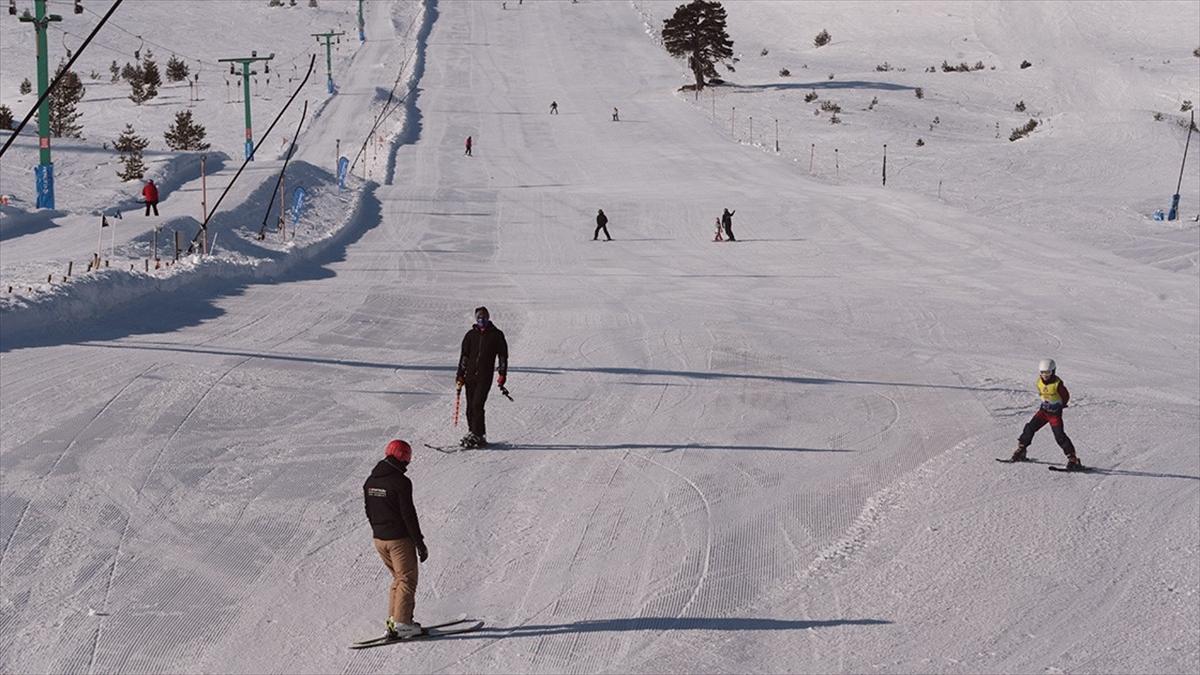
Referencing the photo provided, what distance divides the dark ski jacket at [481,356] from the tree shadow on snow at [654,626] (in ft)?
16.2

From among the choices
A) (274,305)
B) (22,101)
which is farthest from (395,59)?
(274,305)

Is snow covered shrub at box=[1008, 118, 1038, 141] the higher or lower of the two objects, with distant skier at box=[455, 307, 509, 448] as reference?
higher

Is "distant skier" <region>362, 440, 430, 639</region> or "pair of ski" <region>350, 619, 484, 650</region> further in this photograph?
"pair of ski" <region>350, 619, 484, 650</region>

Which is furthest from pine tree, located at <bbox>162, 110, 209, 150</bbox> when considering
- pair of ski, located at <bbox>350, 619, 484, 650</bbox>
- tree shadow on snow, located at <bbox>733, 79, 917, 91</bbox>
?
pair of ski, located at <bbox>350, 619, 484, 650</bbox>

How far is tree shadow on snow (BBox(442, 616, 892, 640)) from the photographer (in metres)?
9.92

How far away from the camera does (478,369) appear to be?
48.2 ft

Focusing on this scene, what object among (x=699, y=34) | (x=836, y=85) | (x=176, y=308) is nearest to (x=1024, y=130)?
(x=836, y=85)

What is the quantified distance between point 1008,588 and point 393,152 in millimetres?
49562

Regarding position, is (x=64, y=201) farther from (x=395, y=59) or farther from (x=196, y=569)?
(x=395, y=59)

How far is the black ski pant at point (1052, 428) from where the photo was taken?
15.0m

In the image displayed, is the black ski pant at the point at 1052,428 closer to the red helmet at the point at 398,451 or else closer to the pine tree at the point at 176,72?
the red helmet at the point at 398,451

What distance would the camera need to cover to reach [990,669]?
9617mm

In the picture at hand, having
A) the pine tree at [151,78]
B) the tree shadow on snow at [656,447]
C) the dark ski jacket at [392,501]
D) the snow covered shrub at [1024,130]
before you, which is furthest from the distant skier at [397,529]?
the pine tree at [151,78]

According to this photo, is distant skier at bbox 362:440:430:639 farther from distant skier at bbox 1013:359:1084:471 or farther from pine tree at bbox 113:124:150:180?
pine tree at bbox 113:124:150:180
